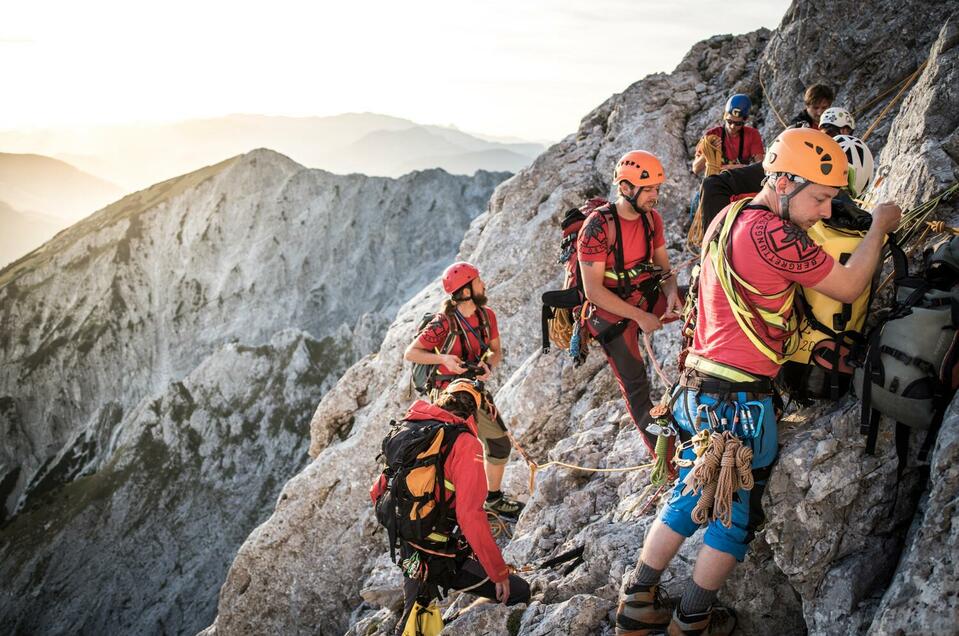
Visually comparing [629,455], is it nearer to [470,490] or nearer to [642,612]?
[470,490]

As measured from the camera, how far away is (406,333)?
17.3m

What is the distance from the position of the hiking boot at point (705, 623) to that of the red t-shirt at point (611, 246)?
11.4ft

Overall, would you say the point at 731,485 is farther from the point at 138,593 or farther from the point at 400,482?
the point at 138,593

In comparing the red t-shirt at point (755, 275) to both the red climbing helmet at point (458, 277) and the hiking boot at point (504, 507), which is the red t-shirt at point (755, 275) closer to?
the red climbing helmet at point (458, 277)

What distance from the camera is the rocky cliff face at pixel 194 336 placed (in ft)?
154

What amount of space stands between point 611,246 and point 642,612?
157 inches

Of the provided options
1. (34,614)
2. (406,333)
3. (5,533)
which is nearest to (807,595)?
(406,333)

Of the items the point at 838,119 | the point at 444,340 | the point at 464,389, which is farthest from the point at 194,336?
the point at 838,119

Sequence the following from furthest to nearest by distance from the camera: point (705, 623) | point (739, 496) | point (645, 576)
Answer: point (645, 576) < point (705, 623) < point (739, 496)

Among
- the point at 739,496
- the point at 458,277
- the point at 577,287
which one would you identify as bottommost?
the point at 739,496

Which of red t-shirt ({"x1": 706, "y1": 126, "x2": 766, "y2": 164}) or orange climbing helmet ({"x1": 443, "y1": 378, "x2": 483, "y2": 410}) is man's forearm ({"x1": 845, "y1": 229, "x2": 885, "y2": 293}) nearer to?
orange climbing helmet ({"x1": 443, "y1": 378, "x2": 483, "y2": 410})

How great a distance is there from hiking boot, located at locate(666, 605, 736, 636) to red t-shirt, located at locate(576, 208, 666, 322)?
3.46 m

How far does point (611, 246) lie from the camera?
7.40 m

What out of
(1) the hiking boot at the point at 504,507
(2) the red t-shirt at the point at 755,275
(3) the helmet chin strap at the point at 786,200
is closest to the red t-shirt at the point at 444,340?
(1) the hiking boot at the point at 504,507
